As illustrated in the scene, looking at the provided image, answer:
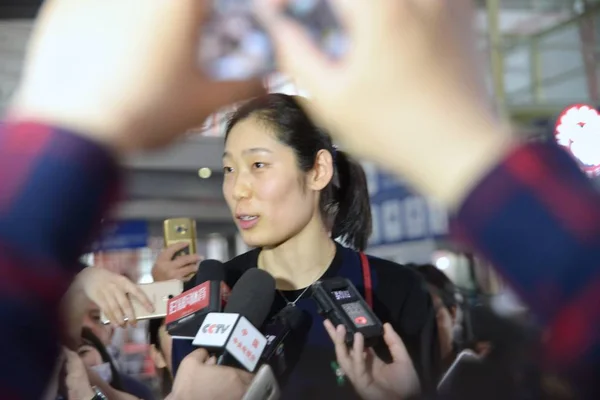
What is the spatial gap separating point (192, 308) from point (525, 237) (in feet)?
1.57

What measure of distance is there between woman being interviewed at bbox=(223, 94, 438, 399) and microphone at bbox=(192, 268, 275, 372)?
0.10 m

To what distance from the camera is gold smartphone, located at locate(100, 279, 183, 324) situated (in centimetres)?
72

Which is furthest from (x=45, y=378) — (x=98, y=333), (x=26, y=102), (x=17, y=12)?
(x=98, y=333)

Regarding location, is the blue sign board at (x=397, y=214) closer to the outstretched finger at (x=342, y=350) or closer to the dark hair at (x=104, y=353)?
the outstretched finger at (x=342, y=350)

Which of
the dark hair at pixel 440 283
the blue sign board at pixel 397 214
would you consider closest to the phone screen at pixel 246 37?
the blue sign board at pixel 397 214

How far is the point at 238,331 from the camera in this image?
0.57 meters

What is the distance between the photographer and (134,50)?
0.22 meters

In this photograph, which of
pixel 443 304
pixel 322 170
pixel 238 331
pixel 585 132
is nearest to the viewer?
pixel 238 331

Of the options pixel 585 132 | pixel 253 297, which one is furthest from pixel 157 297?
pixel 585 132

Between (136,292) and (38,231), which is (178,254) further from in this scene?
(38,231)

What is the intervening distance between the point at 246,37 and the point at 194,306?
0.33 metres

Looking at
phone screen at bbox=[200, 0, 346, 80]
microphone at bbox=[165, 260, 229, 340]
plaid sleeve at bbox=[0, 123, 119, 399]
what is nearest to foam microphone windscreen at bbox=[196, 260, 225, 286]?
microphone at bbox=[165, 260, 229, 340]

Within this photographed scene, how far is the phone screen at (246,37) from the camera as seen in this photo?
24 cm

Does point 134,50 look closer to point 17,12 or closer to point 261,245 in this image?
point 17,12
